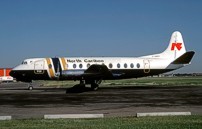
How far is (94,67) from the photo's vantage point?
3450 centimetres

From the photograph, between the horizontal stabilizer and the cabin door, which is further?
the horizontal stabilizer

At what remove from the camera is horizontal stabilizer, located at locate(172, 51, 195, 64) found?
37.3 m

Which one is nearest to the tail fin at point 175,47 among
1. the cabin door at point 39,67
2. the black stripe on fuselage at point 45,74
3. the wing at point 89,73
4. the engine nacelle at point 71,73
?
the black stripe on fuselage at point 45,74

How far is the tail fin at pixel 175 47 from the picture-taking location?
132 feet

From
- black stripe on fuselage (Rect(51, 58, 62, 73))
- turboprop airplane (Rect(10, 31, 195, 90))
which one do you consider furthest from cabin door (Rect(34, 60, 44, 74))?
black stripe on fuselage (Rect(51, 58, 62, 73))

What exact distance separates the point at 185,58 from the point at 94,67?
10953 millimetres

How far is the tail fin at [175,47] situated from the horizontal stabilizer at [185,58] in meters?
1.60

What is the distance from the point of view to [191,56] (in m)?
37.8

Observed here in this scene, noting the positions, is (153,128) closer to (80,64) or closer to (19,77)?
(80,64)

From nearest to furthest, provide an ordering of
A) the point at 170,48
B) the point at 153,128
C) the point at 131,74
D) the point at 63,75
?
the point at 153,128
the point at 63,75
the point at 131,74
the point at 170,48

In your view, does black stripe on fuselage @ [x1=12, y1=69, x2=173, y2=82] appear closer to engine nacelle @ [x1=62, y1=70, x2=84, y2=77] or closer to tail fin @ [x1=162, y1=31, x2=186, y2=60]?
engine nacelle @ [x1=62, y1=70, x2=84, y2=77]

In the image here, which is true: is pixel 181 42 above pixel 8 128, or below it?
above

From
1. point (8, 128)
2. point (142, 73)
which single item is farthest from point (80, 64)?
point (8, 128)

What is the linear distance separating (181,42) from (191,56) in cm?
404
